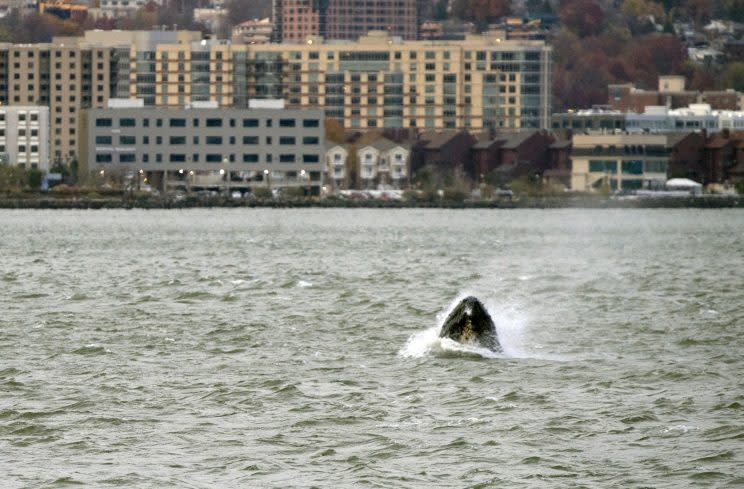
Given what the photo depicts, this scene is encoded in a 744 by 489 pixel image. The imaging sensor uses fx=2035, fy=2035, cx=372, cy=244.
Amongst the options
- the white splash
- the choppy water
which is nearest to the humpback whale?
the white splash

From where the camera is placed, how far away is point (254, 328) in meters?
45.9

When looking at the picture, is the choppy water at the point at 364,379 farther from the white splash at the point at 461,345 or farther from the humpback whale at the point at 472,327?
the humpback whale at the point at 472,327

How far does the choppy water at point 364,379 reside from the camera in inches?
1056

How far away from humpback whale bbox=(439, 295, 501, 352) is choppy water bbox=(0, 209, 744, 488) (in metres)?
0.63

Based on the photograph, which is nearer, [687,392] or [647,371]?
[687,392]

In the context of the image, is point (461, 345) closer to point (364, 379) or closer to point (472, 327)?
point (472, 327)

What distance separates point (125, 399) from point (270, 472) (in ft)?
22.2

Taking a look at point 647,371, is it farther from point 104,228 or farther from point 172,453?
point 104,228

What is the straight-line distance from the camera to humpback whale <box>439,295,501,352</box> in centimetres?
3859

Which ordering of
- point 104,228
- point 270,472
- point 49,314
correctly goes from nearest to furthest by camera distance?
point 270,472 < point 49,314 < point 104,228

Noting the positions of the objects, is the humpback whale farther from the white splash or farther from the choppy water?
the choppy water

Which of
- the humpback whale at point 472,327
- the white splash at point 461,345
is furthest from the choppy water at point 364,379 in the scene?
the humpback whale at point 472,327

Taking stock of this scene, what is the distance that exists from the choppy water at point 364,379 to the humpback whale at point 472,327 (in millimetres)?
628

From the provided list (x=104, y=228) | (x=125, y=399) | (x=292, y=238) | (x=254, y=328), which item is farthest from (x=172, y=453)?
(x=104, y=228)
